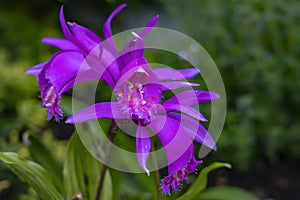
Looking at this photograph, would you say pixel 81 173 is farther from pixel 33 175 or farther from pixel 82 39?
pixel 82 39

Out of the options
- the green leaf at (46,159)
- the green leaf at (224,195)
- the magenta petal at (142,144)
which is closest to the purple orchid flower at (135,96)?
the magenta petal at (142,144)

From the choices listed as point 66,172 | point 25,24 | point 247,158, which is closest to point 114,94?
point 66,172

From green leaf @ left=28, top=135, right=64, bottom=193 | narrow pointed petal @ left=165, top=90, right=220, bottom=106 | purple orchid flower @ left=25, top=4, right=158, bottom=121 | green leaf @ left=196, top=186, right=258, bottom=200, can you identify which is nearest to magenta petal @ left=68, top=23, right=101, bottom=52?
purple orchid flower @ left=25, top=4, right=158, bottom=121

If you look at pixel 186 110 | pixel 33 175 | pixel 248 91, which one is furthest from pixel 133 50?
pixel 248 91

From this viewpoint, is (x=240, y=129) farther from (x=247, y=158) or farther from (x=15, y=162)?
(x=15, y=162)

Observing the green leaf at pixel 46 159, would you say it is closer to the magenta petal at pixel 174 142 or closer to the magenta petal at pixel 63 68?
the magenta petal at pixel 63 68

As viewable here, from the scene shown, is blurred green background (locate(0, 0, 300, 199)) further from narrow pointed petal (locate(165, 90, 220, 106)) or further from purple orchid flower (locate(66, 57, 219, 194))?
purple orchid flower (locate(66, 57, 219, 194))
